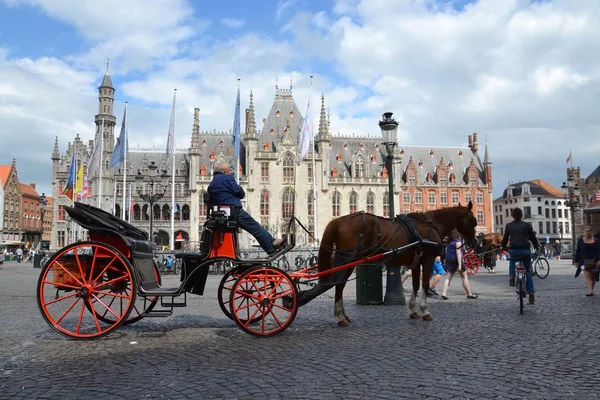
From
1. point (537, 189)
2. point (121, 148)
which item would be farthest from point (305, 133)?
point (537, 189)

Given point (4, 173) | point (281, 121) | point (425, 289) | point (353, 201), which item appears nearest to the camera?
point (425, 289)

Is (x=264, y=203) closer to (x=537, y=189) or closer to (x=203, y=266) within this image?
(x=203, y=266)

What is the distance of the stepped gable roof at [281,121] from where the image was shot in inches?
2119

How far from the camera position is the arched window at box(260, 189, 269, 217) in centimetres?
5266

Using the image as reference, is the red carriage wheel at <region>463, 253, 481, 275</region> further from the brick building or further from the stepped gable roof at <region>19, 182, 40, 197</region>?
the stepped gable roof at <region>19, 182, 40, 197</region>

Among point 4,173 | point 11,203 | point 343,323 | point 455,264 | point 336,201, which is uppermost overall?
point 4,173

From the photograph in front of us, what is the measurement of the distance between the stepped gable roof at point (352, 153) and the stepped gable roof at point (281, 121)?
621cm

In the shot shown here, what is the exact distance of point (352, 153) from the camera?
58.4 meters

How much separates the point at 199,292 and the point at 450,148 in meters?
62.9

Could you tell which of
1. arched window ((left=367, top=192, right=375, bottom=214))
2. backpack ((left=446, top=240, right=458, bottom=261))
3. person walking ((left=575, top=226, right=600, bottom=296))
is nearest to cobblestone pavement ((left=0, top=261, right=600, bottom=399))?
person walking ((left=575, top=226, right=600, bottom=296))

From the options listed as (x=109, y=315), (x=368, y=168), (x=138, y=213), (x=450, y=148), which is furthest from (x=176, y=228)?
(x=109, y=315)

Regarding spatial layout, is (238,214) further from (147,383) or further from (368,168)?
(368,168)

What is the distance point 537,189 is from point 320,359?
80.5m

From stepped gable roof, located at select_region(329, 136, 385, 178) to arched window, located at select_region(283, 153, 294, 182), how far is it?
5.83 meters
